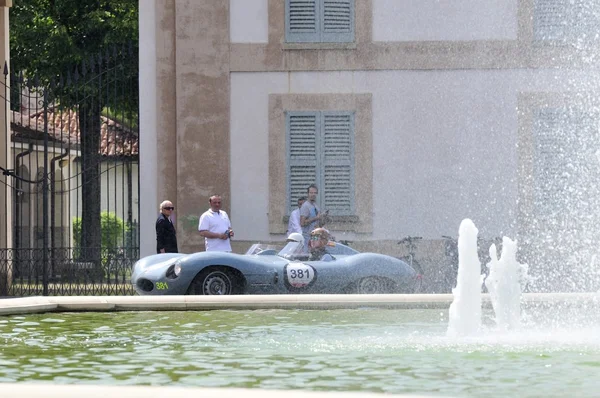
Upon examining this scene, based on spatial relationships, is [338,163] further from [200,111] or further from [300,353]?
[300,353]

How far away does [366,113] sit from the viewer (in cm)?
1992

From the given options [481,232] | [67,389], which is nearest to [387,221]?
[481,232]

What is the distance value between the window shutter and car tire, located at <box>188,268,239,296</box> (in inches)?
213

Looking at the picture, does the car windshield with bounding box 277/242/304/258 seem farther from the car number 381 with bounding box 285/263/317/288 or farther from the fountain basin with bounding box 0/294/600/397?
the fountain basin with bounding box 0/294/600/397

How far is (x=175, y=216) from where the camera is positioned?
19984 mm

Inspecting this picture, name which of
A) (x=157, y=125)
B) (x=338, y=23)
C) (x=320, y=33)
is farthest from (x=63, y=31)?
(x=338, y=23)

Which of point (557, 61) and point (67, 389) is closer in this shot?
point (67, 389)

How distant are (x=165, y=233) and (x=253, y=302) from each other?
494cm

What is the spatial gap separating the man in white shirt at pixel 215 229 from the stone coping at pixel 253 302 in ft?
14.1

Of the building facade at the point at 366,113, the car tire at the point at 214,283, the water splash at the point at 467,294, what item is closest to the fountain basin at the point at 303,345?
the water splash at the point at 467,294

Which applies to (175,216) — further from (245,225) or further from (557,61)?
(557,61)

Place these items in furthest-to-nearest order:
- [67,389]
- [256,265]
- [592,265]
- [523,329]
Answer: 1. [592,265]
2. [256,265]
3. [523,329]
4. [67,389]

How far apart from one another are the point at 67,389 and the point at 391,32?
561 inches

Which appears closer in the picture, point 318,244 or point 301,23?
point 318,244
